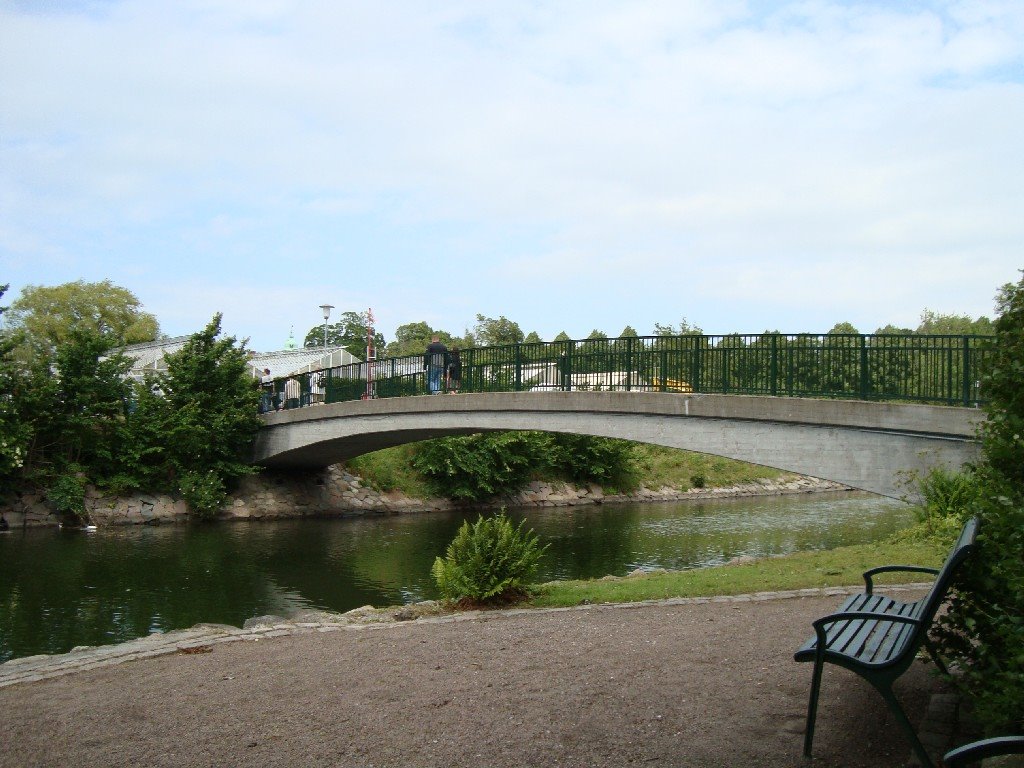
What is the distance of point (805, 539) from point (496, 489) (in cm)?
1449

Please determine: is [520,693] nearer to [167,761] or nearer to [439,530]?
[167,761]

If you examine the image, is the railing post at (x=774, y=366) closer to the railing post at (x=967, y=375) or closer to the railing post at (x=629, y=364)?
the railing post at (x=967, y=375)

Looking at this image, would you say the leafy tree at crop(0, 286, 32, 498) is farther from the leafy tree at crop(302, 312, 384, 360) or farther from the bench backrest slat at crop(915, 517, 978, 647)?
the leafy tree at crop(302, 312, 384, 360)

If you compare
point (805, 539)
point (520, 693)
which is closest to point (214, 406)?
point (805, 539)

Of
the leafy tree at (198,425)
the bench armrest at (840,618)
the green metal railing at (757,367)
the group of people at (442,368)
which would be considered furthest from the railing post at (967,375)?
the leafy tree at (198,425)

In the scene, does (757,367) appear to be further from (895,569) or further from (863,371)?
(895,569)

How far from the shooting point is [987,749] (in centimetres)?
256

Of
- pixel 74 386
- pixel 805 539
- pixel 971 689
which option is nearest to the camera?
pixel 971 689

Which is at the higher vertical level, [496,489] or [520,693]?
[520,693]

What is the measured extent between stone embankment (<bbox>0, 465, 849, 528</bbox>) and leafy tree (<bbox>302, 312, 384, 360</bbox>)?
133 feet

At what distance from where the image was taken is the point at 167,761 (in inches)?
191

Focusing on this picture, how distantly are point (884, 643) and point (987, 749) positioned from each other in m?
1.85

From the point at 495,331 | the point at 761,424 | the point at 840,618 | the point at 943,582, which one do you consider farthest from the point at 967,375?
the point at 495,331

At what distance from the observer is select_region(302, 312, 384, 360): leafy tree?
78.9 metres
